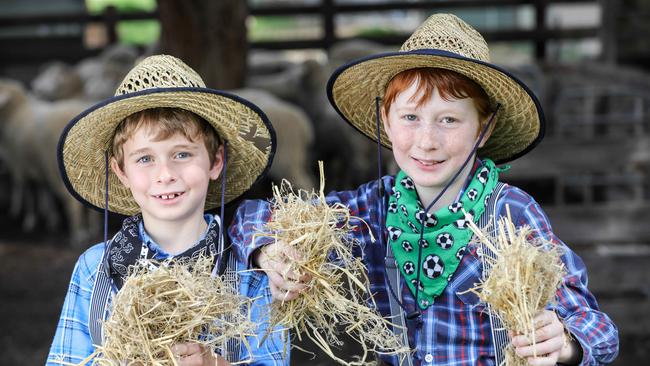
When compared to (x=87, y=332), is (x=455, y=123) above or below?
above

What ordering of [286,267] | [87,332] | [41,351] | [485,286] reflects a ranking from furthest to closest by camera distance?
[41,351] < [87,332] < [286,267] < [485,286]

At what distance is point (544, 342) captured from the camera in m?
1.94

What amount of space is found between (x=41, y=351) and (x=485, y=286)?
4076mm

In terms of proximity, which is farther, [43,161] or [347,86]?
[43,161]

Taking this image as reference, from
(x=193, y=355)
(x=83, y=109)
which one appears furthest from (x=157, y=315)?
(x=83, y=109)

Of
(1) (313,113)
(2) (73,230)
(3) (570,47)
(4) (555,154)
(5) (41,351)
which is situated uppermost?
(3) (570,47)

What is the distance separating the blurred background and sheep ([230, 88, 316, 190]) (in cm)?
2

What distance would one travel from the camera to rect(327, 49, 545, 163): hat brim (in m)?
2.36

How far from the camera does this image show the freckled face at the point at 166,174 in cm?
234

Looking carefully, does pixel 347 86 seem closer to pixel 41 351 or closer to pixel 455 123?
pixel 455 123

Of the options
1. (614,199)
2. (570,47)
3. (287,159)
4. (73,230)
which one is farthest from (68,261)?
(570,47)

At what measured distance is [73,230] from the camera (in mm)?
8641

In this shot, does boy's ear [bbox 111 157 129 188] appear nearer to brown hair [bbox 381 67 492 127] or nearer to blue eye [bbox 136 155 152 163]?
blue eye [bbox 136 155 152 163]

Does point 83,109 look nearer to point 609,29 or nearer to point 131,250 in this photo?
point 609,29
